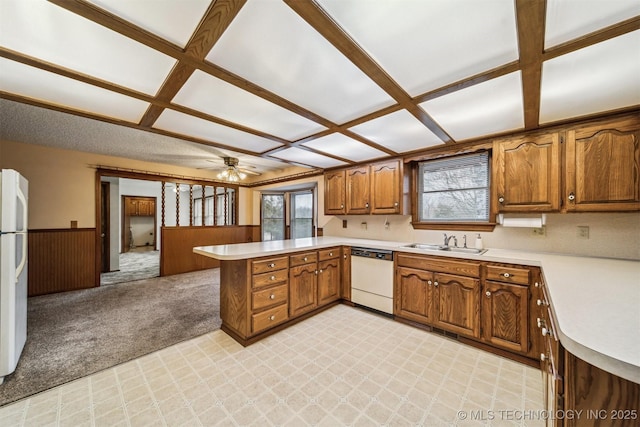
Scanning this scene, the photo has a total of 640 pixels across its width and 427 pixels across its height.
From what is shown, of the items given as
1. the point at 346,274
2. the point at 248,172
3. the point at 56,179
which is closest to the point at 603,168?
the point at 346,274

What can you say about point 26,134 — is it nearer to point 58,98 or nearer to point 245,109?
point 58,98

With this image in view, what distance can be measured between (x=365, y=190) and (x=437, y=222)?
107 cm

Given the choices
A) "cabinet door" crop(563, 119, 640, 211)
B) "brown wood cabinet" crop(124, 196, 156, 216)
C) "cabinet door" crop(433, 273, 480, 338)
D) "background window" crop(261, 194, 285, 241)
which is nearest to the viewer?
"cabinet door" crop(563, 119, 640, 211)

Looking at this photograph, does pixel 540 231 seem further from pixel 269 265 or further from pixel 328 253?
pixel 269 265

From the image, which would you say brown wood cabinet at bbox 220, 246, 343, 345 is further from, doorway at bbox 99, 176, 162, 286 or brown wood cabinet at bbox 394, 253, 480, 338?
doorway at bbox 99, 176, 162, 286

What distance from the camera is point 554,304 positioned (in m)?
0.99

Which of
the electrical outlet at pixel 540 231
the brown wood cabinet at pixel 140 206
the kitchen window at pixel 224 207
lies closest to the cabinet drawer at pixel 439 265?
the electrical outlet at pixel 540 231

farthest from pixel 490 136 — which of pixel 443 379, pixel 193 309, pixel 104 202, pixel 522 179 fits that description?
pixel 104 202

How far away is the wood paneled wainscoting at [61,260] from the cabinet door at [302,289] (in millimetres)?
3863

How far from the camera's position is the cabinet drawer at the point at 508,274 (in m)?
2.00

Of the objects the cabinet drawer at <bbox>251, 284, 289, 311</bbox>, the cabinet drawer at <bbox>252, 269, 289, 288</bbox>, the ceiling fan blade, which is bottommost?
the cabinet drawer at <bbox>251, 284, 289, 311</bbox>

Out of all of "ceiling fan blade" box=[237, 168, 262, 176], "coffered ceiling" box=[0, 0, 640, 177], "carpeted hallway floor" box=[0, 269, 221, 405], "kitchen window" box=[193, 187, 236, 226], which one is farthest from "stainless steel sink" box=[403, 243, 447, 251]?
"kitchen window" box=[193, 187, 236, 226]

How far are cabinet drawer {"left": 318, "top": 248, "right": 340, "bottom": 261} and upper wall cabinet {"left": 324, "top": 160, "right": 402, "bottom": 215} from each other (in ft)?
2.29

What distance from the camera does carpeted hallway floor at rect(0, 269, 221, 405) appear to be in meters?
1.86
